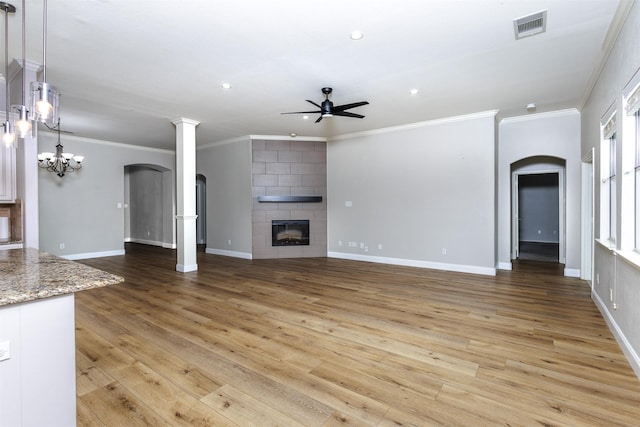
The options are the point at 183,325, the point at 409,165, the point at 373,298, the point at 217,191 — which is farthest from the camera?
the point at 217,191

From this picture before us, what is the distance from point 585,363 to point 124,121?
24.4ft

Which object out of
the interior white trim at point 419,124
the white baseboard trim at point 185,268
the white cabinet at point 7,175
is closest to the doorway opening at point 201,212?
the white baseboard trim at point 185,268

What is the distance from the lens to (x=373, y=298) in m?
4.26

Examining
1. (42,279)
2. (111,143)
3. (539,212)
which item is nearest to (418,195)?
(42,279)

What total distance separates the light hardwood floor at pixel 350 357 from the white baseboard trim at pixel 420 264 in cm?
81

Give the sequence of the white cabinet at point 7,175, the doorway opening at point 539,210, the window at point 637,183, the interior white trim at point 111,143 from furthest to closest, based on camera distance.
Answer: the doorway opening at point 539,210 → the interior white trim at point 111,143 → the white cabinet at point 7,175 → the window at point 637,183

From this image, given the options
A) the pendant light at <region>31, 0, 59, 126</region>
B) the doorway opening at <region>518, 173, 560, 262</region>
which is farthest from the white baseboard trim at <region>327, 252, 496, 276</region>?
the pendant light at <region>31, 0, 59, 126</region>

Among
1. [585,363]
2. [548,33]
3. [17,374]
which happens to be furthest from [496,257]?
[17,374]

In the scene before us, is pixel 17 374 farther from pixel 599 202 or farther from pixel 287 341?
pixel 599 202

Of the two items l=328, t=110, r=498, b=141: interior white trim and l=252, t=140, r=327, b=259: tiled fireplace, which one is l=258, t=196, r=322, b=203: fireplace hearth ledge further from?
l=328, t=110, r=498, b=141: interior white trim

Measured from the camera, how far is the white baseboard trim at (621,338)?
2350 millimetres

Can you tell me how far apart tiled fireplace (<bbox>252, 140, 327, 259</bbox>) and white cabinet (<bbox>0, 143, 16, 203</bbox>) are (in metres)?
4.44

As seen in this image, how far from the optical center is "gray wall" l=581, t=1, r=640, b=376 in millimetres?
2414

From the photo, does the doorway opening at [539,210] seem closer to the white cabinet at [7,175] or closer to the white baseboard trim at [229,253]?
the white baseboard trim at [229,253]
